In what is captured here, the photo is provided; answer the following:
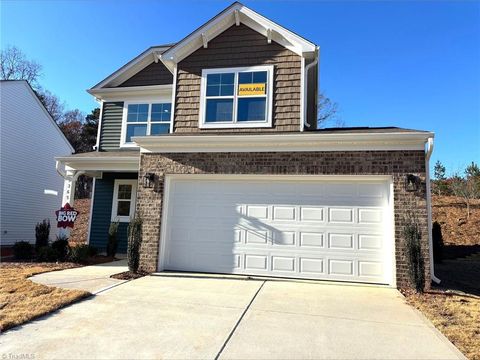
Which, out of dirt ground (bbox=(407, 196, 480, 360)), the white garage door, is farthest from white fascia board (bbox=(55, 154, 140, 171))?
dirt ground (bbox=(407, 196, 480, 360))

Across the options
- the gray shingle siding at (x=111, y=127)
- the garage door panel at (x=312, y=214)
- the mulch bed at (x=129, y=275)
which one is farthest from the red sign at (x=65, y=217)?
the garage door panel at (x=312, y=214)

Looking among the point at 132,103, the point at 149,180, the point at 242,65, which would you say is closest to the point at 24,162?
the point at 132,103

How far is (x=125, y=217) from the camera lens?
13.4m

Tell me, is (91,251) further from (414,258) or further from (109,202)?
(414,258)

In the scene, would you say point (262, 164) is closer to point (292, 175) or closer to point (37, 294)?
point (292, 175)

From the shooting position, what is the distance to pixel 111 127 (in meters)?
13.8

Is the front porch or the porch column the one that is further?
the front porch

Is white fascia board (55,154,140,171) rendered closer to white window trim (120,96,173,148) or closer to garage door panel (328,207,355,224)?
white window trim (120,96,173,148)

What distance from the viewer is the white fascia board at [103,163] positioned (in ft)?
38.9

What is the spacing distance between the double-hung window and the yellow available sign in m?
3.82

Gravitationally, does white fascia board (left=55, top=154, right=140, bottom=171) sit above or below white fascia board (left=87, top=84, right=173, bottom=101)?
below

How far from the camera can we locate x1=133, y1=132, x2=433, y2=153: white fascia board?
309 inches

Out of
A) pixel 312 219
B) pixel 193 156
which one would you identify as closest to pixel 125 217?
pixel 193 156

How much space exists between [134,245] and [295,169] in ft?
13.7
